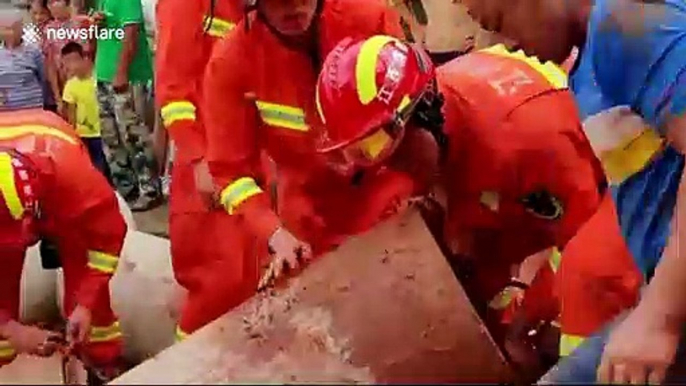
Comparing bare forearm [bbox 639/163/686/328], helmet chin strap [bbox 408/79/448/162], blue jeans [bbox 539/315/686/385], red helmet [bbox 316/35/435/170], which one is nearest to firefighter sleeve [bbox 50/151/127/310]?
red helmet [bbox 316/35/435/170]

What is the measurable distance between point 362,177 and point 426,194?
0.90ft

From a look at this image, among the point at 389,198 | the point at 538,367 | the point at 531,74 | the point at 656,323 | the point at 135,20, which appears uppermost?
the point at 656,323

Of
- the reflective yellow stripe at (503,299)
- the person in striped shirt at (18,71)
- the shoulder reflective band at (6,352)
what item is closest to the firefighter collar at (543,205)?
the reflective yellow stripe at (503,299)

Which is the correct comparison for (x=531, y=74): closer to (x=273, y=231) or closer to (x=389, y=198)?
(x=389, y=198)

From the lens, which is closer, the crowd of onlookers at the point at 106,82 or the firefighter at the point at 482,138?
the firefighter at the point at 482,138

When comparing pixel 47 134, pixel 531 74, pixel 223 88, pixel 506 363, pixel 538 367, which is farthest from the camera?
pixel 47 134

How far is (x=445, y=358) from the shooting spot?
1820mm

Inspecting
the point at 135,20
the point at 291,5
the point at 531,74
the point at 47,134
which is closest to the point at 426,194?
the point at 531,74

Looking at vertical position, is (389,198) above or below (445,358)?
below

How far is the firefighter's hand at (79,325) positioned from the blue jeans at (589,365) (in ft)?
6.28

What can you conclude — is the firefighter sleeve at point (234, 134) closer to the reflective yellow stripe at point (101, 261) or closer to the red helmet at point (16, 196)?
the red helmet at point (16, 196)

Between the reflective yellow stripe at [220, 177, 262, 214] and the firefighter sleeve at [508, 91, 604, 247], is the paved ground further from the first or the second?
the firefighter sleeve at [508, 91, 604, 247]

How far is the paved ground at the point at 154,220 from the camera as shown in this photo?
583 cm

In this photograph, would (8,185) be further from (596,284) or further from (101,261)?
(596,284)
